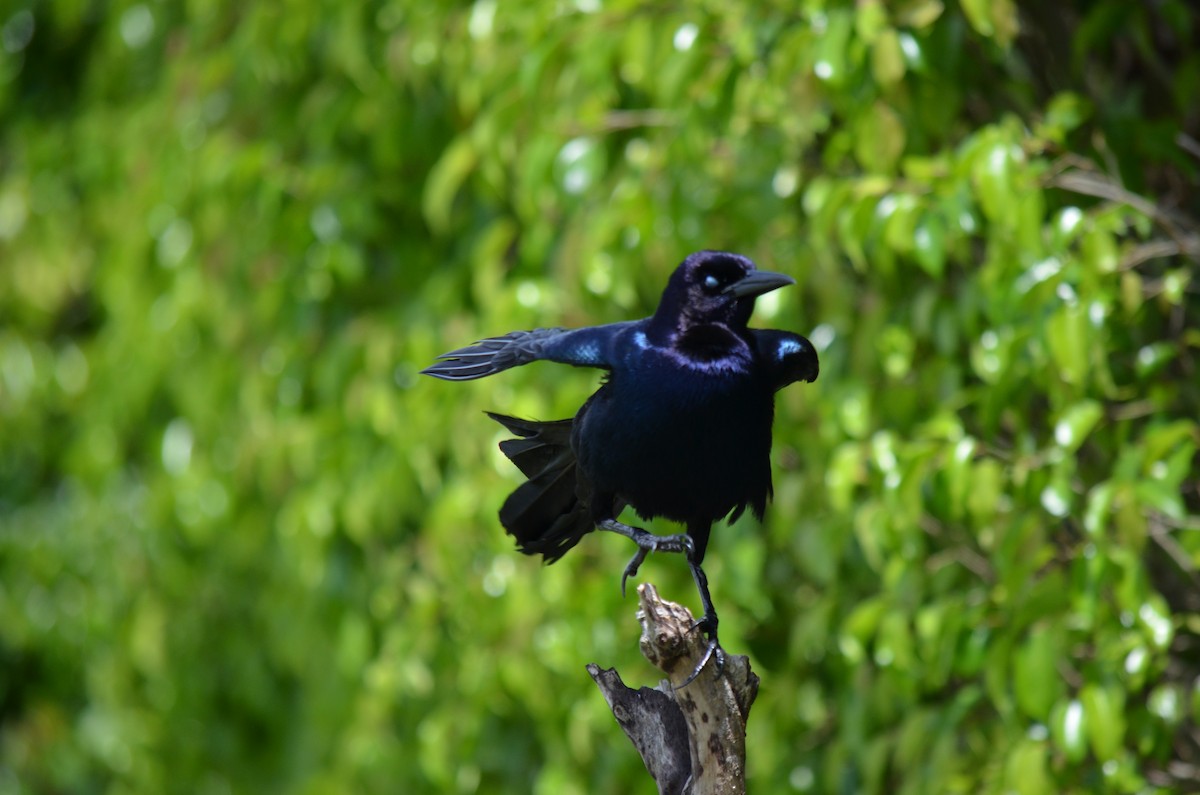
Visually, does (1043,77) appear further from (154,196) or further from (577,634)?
(154,196)

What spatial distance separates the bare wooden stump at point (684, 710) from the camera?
7.84ft

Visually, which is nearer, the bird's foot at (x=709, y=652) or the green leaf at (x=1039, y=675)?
the bird's foot at (x=709, y=652)

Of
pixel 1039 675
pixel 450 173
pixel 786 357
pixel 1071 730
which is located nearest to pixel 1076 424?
pixel 1039 675

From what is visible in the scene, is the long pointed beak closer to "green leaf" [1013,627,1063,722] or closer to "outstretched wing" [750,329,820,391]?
"outstretched wing" [750,329,820,391]

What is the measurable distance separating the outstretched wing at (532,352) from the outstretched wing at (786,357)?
0.25 m

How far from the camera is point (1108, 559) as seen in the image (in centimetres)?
312

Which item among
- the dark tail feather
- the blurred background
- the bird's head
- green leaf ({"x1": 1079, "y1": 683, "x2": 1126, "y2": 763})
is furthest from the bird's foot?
green leaf ({"x1": 1079, "y1": 683, "x2": 1126, "y2": 763})

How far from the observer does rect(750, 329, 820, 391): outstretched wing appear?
7.91 ft

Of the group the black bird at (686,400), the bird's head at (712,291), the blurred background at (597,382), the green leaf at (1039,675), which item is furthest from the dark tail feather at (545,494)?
the green leaf at (1039,675)

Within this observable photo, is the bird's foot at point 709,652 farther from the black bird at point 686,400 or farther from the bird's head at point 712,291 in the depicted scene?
the bird's head at point 712,291

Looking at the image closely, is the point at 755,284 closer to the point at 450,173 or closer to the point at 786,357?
the point at 786,357

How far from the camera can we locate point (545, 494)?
8.95 ft

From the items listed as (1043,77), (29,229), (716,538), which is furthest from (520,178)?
(29,229)

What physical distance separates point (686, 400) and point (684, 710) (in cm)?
51
